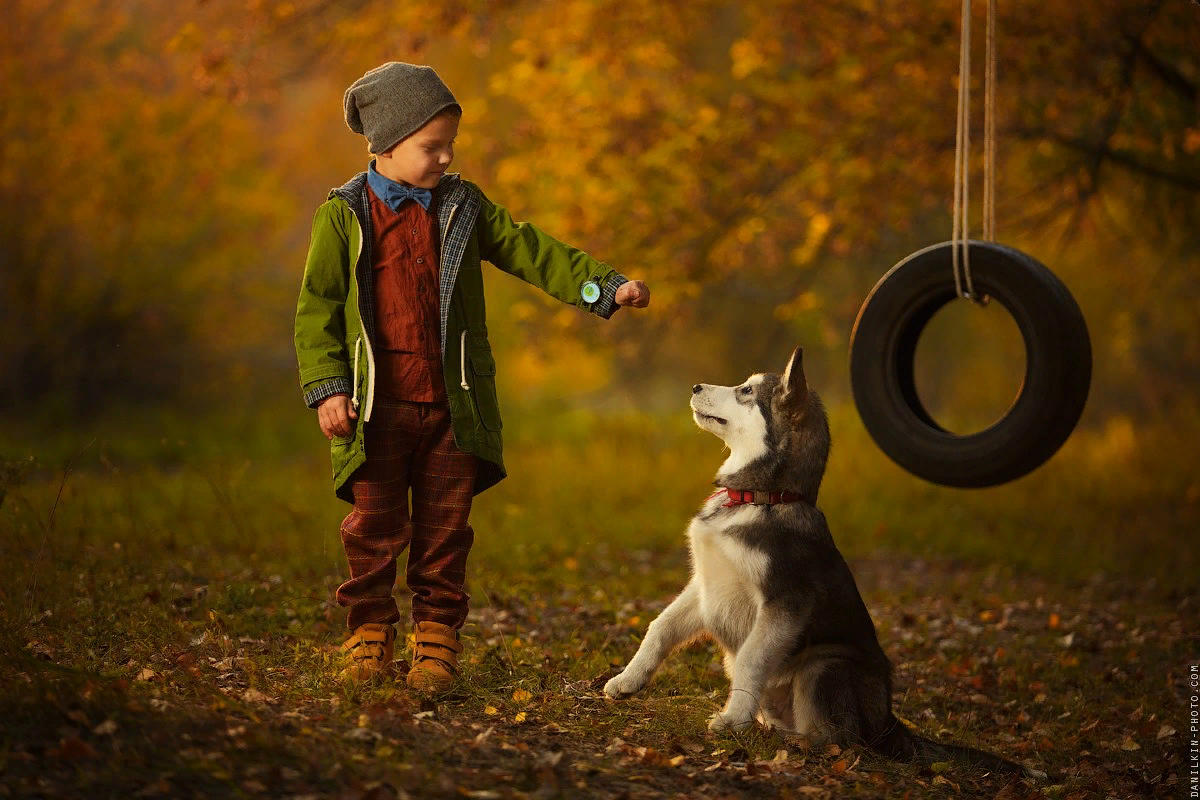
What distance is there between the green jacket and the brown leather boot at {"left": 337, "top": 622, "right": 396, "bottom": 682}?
0.57m

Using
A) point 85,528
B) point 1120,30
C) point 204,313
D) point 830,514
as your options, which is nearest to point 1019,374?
point 830,514

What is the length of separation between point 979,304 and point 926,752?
2000 millimetres

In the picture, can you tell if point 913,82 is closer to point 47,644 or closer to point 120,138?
point 47,644

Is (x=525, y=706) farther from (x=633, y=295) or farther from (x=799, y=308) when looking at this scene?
(x=799, y=308)

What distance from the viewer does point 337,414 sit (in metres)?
4.32

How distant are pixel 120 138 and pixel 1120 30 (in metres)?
11.3

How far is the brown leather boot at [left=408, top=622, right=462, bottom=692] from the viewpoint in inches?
181

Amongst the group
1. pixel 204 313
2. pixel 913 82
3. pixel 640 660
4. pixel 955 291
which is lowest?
pixel 640 660

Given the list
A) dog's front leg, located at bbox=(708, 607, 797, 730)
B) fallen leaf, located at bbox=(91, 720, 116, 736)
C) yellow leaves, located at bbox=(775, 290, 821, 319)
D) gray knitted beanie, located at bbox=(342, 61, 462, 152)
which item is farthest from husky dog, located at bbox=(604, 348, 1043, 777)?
yellow leaves, located at bbox=(775, 290, 821, 319)

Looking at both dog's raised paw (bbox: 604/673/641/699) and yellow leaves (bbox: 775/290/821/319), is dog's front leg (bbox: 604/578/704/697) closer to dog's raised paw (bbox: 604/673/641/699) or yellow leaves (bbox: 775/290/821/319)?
dog's raised paw (bbox: 604/673/641/699)

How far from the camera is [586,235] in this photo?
409 inches

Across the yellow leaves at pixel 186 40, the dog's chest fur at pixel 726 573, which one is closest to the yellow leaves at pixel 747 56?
the yellow leaves at pixel 186 40

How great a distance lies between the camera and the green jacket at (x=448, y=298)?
438 cm

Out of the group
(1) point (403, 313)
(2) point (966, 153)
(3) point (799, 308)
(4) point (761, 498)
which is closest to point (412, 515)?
(1) point (403, 313)
